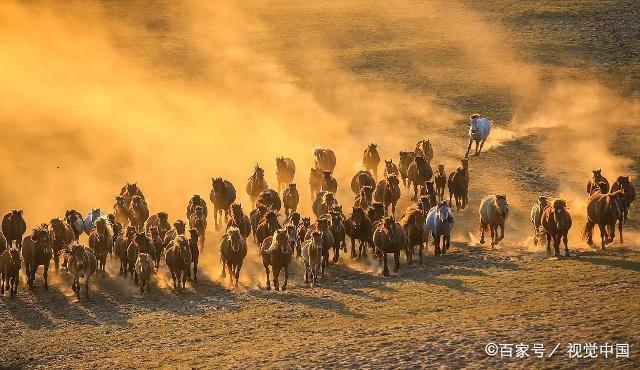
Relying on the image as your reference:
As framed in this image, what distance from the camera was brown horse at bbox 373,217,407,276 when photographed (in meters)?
30.7

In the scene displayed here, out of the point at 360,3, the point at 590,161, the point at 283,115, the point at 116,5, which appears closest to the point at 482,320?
the point at 590,161

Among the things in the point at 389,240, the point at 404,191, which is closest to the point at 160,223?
the point at 389,240

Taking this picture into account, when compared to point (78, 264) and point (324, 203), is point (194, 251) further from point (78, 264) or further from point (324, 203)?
point (324, 203)

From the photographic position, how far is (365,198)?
35.5 meters

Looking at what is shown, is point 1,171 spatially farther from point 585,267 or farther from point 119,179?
point 585,267

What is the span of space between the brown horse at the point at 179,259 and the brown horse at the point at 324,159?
13229 millimetres

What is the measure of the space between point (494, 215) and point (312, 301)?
809 centimetres

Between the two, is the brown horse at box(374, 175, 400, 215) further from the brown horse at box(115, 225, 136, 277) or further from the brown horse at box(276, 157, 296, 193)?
the brown horse at box(115, 225, 136, 277)

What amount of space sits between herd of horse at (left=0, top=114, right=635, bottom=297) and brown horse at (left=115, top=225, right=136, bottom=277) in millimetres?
32

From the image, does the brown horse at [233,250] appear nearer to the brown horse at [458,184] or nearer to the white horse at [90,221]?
the white horse at [90,221]

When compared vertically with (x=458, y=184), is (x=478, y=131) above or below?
above

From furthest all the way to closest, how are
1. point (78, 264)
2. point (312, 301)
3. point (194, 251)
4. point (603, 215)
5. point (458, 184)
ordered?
point (458, 184)
point (603, 215)
point (194, 251)
point (78, 264)
point (312, 301)

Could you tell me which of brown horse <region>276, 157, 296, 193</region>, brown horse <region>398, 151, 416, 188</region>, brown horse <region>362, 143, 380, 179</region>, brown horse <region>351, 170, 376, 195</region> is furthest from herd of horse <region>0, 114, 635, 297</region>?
brown horse <region>362, 143, 380, 179</region>

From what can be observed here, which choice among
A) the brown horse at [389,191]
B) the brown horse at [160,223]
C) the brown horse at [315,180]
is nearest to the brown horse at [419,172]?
the brown horse at [389,191]
